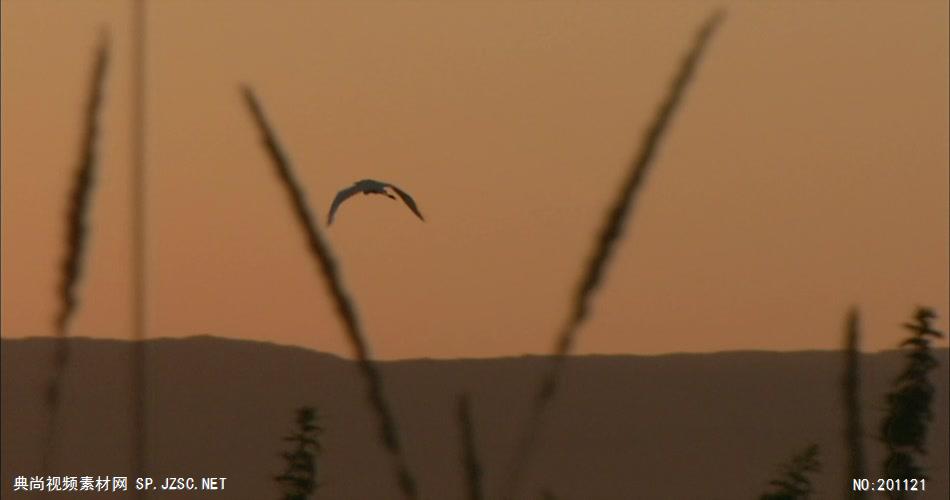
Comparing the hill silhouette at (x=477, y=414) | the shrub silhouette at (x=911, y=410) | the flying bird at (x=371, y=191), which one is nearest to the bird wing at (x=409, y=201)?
the flying bird at (x=371, y=191)

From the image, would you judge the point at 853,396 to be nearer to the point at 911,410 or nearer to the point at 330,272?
the point at 330,272

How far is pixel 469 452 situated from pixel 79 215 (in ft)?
1.81

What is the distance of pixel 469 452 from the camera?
1.50 m

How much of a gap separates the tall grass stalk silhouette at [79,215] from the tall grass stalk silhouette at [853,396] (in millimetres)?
773

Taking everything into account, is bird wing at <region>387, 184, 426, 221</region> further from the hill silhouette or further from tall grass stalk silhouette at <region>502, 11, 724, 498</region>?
the hill silhouette

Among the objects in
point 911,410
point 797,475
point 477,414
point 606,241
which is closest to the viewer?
point 606,241

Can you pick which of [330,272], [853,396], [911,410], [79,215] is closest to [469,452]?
[330,272]

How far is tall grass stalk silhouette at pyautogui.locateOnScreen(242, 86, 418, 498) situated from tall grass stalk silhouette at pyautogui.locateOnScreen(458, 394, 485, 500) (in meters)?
0.06

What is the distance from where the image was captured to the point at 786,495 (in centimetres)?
226

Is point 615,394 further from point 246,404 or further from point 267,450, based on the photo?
point 267,450

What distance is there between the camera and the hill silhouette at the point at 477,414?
792 cm

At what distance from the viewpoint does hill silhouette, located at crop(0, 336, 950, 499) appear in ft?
26.0

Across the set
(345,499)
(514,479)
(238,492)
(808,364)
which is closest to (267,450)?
(345,499)

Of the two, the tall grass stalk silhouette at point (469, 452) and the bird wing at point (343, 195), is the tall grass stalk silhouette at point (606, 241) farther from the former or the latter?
the bird wing at point (343, 195)
